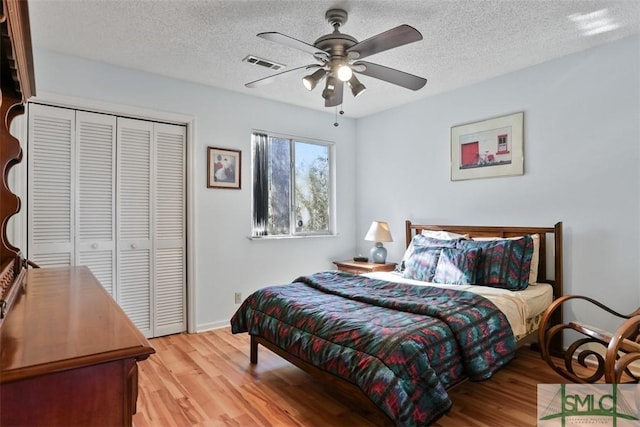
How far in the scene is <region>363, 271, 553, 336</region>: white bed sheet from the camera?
2638mm

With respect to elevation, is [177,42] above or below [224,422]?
above

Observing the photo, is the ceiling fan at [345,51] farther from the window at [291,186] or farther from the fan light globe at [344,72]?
the window at [291,186]

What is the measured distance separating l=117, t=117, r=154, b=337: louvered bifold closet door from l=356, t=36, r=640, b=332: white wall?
2964 mm

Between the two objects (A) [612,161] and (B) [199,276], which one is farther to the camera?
(B) [199,276]

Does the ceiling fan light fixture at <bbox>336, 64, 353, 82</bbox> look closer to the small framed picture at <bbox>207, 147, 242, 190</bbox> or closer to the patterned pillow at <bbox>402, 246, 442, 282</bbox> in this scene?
the patterned pillow at <bbox>402, 246, 442, 282</bbox>

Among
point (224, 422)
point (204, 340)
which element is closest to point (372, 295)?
point (224, 422)

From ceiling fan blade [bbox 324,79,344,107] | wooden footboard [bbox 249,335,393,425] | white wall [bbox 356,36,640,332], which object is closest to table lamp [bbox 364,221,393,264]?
white wall [bbox 356,36,640,332]

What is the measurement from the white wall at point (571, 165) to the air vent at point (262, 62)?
1898 mm

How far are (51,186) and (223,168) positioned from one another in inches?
59.4

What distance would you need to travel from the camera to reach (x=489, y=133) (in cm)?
373

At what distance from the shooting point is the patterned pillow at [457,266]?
315 cm

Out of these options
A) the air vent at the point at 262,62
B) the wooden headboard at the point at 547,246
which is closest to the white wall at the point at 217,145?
the air vent at the point at 262,62

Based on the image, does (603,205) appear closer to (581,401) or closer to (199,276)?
(581,401)

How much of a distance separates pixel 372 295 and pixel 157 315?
2.19 metres
